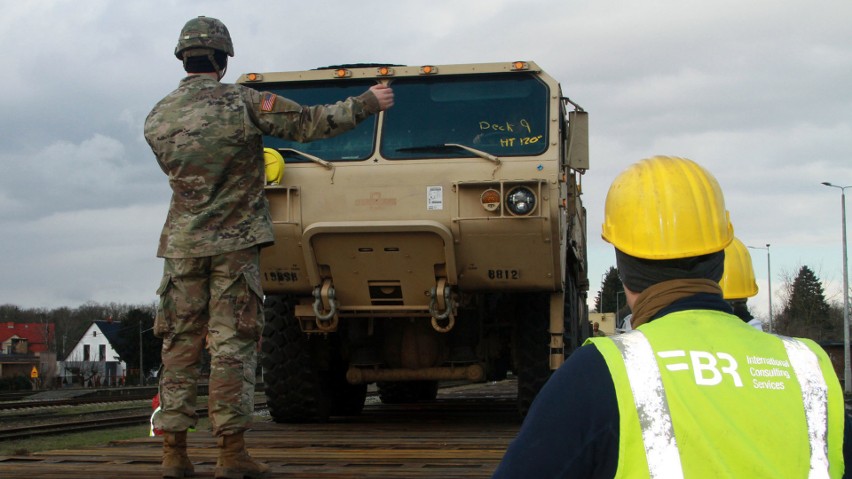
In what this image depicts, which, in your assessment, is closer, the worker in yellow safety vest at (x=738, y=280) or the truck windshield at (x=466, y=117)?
the worker in yellow safety vest at (x=738, y=280)

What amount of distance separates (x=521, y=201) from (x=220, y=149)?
284 cm

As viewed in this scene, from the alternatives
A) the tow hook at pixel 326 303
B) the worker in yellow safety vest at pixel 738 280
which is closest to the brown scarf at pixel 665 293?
the worker in yellow safety vest at pixel 738 280

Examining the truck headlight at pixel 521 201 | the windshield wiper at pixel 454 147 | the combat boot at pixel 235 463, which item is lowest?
the combat boot at pixel 235 463

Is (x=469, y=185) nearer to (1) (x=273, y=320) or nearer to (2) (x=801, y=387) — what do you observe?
(1) (x=273, y=320)

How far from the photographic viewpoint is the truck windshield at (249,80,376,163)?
7.34 meters

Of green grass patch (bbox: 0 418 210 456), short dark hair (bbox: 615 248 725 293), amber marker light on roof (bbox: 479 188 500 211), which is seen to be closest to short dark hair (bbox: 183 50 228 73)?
amber marker light on roof (bbox: 479 188 500 211)

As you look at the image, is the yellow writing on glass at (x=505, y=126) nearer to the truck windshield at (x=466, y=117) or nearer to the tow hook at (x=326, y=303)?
the truck windshield at (x=466, y=117)

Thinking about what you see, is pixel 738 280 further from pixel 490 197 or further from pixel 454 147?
pixel 454 147

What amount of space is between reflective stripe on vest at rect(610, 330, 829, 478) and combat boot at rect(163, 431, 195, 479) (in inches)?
111

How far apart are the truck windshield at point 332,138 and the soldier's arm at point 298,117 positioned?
2.49 metres

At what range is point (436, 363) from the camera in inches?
312

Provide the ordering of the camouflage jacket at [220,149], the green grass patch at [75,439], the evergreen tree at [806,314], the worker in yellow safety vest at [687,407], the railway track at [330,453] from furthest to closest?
the evergreen tree at [806,314]
the green grass patch at [75,439]
the camouflage jacket at [220,149]
the railway track at [330,453]
the worker in yellow safety vest at [687,407]

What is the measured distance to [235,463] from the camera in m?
4.25

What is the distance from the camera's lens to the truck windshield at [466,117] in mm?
7215
